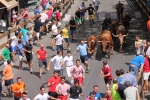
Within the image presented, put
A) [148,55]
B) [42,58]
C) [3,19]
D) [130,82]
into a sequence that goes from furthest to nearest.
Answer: [3,19], [42,58], [148,55], [130,82]

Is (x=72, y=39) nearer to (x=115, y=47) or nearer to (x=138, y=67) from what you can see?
(x=115, y=47)

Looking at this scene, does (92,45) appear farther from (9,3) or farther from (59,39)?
(9,3)

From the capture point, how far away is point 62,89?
14797mm

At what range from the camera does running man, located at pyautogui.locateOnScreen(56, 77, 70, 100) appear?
14.8 metres

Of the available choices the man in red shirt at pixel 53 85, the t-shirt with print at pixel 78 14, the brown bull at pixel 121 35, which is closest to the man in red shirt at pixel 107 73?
the man in red shirt at pixel 53 85

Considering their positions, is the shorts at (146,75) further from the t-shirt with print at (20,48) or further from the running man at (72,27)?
the running man at (72,27)

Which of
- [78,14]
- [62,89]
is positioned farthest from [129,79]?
[78,14]

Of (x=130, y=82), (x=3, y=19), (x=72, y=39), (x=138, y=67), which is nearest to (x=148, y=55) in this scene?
(x=138, y=67)

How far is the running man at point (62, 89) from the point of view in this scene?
14.8 metres

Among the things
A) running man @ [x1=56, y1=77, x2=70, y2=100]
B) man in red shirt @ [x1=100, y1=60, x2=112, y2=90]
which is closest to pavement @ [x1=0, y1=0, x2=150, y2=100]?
man in red shirt @ [x1=100, y1=60, x2=112, y2=90]

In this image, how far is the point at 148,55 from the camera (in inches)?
689

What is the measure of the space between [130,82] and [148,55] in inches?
164

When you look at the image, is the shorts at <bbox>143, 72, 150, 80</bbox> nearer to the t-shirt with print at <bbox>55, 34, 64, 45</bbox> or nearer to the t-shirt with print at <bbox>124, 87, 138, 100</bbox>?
the t-shirt with print at <bbox>124, 87, 138, 100</bbox>

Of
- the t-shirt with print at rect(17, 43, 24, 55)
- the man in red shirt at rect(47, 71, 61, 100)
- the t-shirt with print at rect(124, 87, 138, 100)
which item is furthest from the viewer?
the t-shirt with print at rect(17, 43, 24, 55)
